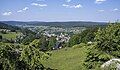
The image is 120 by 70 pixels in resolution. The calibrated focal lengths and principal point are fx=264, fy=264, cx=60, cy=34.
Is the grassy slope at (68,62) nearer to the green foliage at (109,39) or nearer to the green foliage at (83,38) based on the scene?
the green foliage at (109,39)

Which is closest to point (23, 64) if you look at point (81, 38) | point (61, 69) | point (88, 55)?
point (88, 55)

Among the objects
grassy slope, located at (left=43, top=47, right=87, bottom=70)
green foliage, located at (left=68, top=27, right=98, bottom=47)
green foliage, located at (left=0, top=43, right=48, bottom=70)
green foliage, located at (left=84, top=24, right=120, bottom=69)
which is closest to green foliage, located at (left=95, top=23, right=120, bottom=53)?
green foliage, located at (left=84, top=24, right=120, bottom=69)

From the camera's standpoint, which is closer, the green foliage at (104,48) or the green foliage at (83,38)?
the green foliage at (104,48)

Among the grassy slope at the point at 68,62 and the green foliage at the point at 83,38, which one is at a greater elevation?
the grassy slope at the point at 68,62

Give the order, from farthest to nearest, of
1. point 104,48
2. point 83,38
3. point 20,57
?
point 83,38, point 104,48, point 20,57

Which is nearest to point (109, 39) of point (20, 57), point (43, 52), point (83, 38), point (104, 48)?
point (104, 48)

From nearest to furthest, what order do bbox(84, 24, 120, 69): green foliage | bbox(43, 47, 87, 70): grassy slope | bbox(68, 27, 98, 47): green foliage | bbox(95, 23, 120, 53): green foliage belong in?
bbox(84, 24, 120, 69): green foliage, bbox(95, 23, 120, 53): green foliage, bbox(43, 47, 87, 70): grassy slope, bbox(68, 27, 98, 47): green foliage

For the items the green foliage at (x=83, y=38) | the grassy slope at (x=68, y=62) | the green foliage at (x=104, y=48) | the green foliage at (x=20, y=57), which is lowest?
the green foliage at (x=83, y=38)

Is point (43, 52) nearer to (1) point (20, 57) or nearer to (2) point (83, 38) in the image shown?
(1) point (20, 57)

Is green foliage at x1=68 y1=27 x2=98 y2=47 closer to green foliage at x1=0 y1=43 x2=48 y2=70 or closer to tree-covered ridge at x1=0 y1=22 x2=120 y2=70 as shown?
tree-covered ridge at x1=0 y1=22 x2=120 y2=70

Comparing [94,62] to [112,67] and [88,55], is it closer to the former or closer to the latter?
[88,55]

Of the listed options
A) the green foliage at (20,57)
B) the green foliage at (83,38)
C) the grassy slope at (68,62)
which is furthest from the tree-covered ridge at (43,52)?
the green foliage at (83,38)

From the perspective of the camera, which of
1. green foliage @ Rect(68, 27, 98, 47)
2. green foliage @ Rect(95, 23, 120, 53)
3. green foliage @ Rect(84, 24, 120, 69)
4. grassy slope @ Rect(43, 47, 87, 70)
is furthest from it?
green foliage @ Rect(68, 27, 98, 47)
